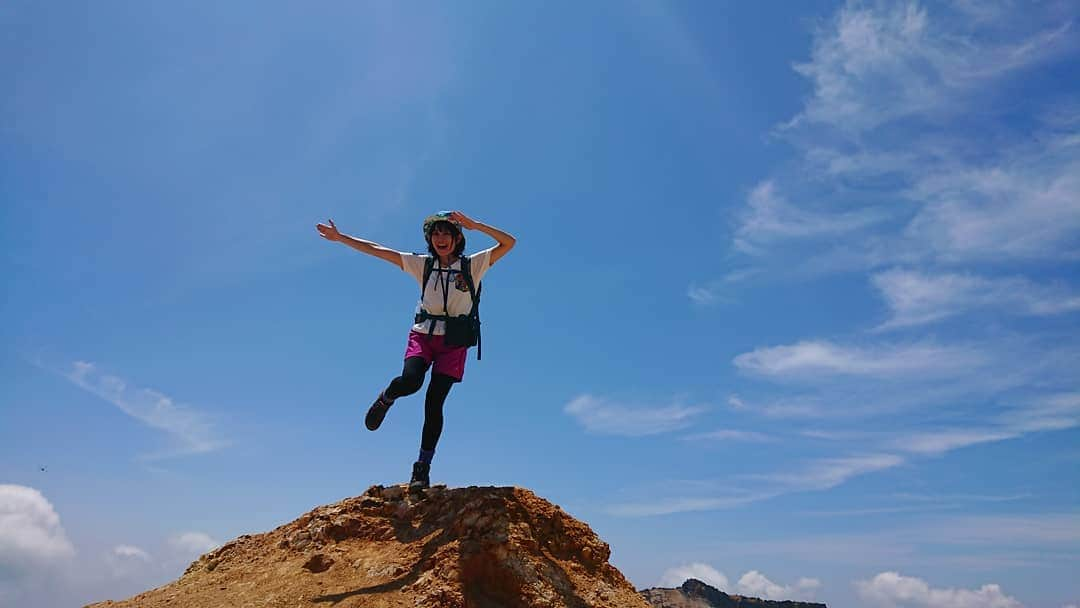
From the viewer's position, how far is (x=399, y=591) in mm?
6703

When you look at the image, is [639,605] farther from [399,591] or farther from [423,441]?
[423,441]

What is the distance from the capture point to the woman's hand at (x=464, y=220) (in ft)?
27.7

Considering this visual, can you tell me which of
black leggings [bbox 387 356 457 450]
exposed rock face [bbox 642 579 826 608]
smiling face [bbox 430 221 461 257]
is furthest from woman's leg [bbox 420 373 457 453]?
exposed rock face [bbox 642 579 826 608]

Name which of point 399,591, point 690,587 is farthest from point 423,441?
point 690,587

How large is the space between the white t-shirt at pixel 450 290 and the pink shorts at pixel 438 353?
0.11 meters

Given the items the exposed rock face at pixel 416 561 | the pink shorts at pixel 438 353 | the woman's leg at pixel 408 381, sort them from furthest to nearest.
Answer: the pink shorts at pixel 438 353, the woman's leg at pixel 408 381, the exposed rock face at pixel 416 561

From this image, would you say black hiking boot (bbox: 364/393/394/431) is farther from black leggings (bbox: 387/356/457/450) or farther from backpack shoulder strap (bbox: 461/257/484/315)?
backpack shoulder strap (bbox: 461/257/484/315)

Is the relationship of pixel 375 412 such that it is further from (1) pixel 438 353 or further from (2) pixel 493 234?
(2) pixel 493 234

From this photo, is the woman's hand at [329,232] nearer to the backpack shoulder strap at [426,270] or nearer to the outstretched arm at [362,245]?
the outstretched arm at [362,245]

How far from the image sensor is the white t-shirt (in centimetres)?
846

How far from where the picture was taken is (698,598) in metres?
42.5

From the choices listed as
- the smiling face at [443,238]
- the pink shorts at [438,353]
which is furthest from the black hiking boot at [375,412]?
the smiling face at [443,238]

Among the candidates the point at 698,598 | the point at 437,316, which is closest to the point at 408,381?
the point at 437,316

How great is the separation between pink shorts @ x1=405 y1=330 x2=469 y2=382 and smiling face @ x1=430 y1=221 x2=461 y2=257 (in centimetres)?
106
